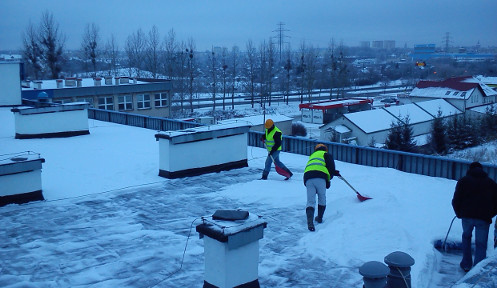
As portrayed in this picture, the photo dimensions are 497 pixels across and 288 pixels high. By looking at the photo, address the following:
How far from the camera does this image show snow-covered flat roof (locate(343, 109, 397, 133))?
44.2 m

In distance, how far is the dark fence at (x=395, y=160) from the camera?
11.5m

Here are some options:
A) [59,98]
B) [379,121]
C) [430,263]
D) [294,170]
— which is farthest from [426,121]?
[430,263]

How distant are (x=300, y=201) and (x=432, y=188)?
2953 mm

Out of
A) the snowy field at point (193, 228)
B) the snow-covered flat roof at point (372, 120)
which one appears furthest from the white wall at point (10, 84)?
the snow-covered flat roof at point (372, 120)

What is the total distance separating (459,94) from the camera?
58.2 meters

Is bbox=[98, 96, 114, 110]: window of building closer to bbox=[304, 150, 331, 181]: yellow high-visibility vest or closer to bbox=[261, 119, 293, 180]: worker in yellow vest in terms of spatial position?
bbox=[261, 119, 293, 180]: worker in yellow vest

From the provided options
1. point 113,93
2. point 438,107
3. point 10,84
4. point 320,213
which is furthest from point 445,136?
point 320,213

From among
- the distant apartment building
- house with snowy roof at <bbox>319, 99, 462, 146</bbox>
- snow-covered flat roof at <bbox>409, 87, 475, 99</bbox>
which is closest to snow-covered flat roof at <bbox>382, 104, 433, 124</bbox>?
house with snowy roof at <bbox>319, 99, 462, 146</bbox>

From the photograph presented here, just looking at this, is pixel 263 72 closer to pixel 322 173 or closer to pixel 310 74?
pixel 310 74

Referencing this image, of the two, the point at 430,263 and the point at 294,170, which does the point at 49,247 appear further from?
the point at 294,170

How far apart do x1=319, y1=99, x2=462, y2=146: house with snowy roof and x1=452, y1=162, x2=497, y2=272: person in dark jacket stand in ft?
116

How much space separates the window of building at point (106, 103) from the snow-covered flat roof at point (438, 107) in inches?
1202

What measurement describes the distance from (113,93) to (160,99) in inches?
226

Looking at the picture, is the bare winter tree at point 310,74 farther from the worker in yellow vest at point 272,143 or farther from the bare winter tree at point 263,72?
the worker in yellow vest at point 272,143
